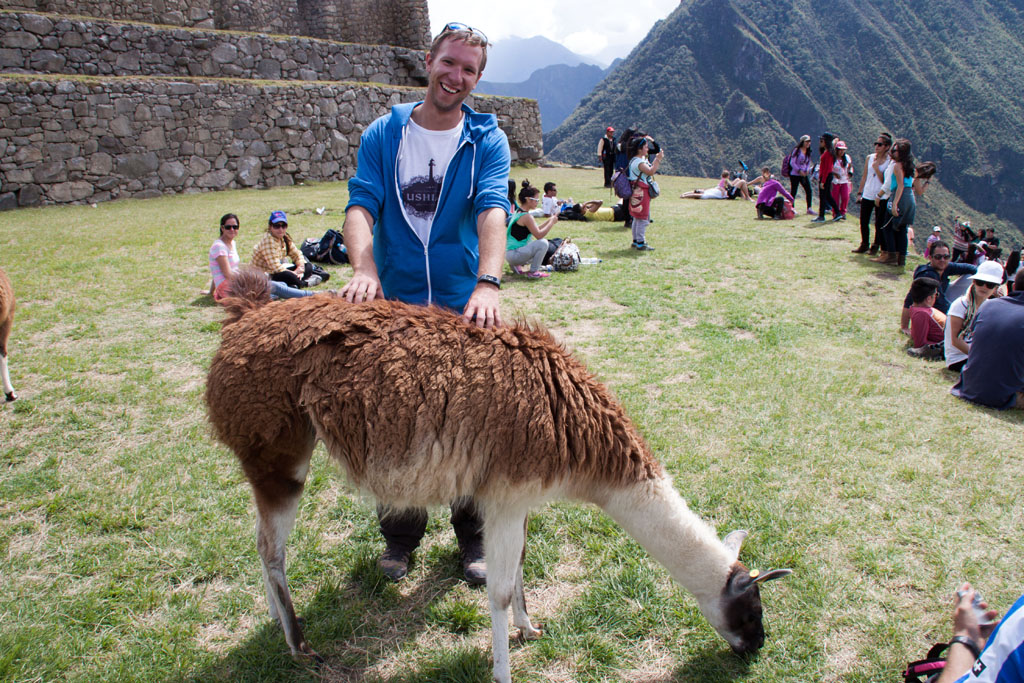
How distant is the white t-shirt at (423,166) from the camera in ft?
8.04

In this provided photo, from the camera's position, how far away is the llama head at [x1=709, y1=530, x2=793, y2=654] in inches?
90.7

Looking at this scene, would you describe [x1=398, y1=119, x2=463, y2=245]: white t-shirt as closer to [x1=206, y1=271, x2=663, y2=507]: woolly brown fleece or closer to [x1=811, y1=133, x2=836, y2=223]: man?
[x1=206, y1=271, x2=663, y2=507]: woolly brown fleece

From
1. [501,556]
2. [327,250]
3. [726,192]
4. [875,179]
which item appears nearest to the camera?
[501,556]

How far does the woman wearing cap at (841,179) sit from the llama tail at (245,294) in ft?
42.4

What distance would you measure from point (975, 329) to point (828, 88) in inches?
2754

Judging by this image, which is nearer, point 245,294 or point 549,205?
point 245,294

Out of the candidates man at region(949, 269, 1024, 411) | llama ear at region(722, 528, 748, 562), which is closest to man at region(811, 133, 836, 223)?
man at region(949, 269, 1024, 411)

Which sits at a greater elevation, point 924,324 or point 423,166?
point 423,166

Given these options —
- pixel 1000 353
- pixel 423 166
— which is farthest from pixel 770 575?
pixel 1000 353

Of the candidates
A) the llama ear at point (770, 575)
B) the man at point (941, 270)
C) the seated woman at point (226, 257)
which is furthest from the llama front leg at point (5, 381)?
the man at point (941, 270)

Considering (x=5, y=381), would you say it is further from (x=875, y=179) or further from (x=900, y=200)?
(x=875, y=179)

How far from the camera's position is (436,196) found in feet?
8.17

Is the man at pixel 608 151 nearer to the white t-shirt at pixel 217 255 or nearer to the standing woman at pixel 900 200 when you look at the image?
the standing woman at pixel 900 200

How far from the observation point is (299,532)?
3.19m
